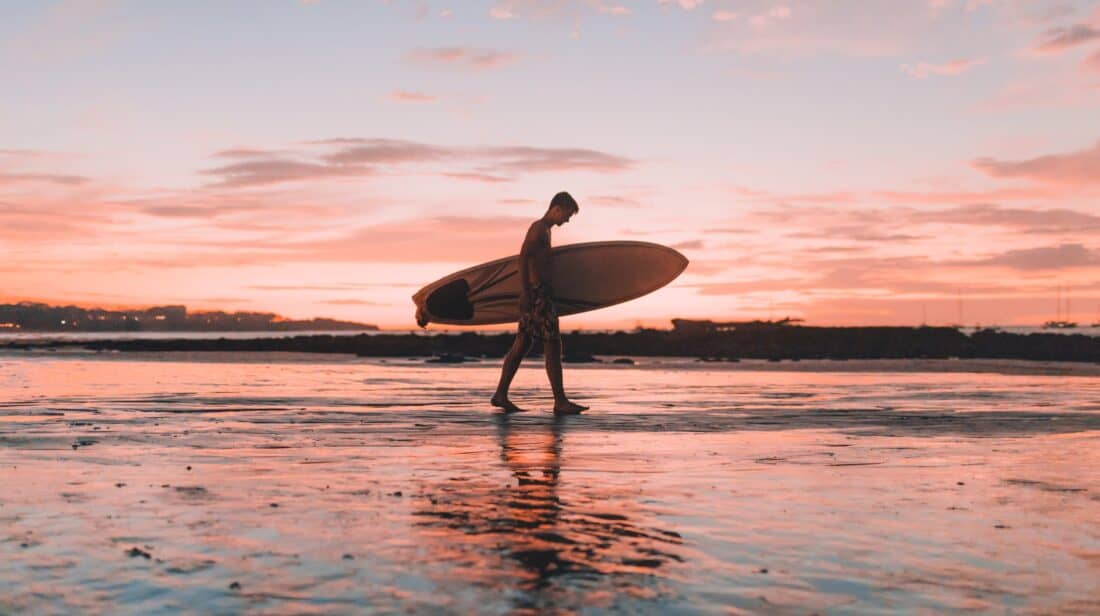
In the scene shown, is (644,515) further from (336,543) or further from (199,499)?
(199,499)

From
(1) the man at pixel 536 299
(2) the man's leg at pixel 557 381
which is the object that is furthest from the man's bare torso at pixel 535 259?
(2) the man's leg at pixel 557 381

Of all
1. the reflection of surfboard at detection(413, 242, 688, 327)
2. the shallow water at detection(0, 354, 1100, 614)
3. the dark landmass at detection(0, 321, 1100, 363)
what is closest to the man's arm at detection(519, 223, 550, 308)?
the shallow water at detection(0, 354, 1100, 614)

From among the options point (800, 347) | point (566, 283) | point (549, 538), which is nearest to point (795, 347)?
point (800, 347)

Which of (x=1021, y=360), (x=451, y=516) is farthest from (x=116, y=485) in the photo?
(x=1021, y=360)

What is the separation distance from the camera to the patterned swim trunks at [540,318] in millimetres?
13414

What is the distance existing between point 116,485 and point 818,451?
5.36 meters

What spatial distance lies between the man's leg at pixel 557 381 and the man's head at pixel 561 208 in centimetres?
148

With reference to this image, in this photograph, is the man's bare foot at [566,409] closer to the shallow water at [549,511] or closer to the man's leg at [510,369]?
the shallow water at [549,511]

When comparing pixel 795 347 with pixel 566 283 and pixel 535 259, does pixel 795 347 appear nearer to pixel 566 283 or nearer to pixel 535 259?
pixel 566 283

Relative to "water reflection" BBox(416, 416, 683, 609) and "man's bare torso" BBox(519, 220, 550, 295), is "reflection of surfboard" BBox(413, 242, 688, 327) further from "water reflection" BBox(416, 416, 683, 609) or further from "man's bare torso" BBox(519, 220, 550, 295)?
"water reflection" BBox(416, 416, 683, 609)

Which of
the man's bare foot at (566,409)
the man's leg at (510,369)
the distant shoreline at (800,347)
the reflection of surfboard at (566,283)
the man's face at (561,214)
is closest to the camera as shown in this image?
the man's bare foot at (566,409)

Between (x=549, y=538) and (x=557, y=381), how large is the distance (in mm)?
7591

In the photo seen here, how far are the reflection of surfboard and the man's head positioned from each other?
131 inches

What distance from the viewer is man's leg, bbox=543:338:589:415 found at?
42.4 feet
